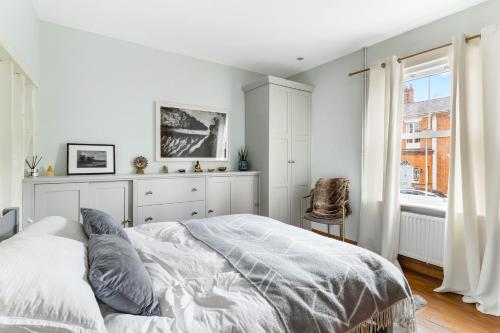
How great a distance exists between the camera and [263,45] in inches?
136

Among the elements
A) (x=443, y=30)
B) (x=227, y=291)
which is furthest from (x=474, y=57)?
(x=227, y=291)

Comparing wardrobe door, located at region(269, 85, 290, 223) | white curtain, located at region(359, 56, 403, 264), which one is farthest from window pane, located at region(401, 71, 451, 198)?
wardrobe door, located at region(269, 85, 290, 223)

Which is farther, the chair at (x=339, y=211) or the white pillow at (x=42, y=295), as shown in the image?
the chair at (x=339, y=211)

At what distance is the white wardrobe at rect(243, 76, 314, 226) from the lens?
12.9 feet

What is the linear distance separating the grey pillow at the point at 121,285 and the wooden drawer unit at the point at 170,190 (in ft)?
6.60

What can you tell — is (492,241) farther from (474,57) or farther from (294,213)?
(294,213)

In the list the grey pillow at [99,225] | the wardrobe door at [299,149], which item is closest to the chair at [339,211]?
the wardrobe door at [299,149]

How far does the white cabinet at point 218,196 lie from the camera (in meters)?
3.57

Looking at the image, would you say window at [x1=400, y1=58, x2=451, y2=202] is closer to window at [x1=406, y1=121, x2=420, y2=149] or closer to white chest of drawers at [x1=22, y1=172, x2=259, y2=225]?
window at [x1=406, y1=121, x2=420, y2=149]

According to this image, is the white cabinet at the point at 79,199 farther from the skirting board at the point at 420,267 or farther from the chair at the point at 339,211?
the skirting board at the point at 420,267

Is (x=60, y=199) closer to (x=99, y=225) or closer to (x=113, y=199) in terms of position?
(x=113, y=199)

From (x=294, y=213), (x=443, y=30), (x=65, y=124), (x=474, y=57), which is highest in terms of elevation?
(x=443, y=30)

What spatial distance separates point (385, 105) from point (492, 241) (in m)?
1.64

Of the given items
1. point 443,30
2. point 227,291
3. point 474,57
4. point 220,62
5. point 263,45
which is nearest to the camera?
point 227,291
